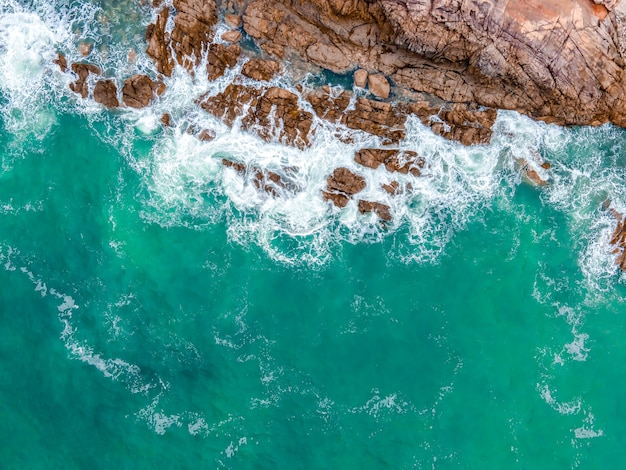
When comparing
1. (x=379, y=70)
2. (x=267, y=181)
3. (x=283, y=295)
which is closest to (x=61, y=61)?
(x=267, y=181)

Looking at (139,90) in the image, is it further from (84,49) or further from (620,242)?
(620,242)

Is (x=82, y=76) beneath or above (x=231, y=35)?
beneath

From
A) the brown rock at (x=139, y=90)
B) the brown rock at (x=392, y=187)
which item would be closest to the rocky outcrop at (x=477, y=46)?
the brown rock at (x=392, y=187)

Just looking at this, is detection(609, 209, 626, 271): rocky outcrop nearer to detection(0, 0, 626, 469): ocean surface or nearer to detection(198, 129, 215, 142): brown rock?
detection(0, 0, 626, 469): ocean surface

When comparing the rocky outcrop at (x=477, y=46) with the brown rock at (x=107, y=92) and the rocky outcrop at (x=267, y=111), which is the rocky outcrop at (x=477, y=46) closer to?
the rocky outcrop at (x=267, y=111)

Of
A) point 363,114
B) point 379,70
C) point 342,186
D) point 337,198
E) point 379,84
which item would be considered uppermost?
point 379,70
